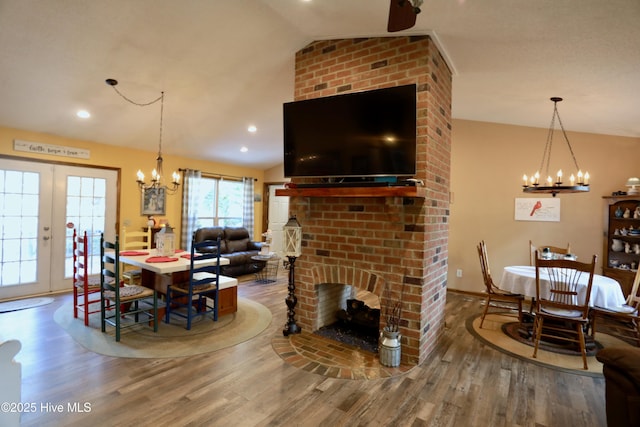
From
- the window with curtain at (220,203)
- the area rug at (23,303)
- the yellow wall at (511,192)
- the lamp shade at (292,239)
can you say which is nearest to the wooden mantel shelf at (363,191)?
the lamp shade at (292,239)

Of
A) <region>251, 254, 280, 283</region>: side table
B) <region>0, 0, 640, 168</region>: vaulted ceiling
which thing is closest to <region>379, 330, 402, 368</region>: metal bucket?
<region>0, 0, 640, 168</region>: vaulted ceiling

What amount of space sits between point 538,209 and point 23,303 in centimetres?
735

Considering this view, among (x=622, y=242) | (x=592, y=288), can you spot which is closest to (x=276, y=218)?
(x=592, y=288)

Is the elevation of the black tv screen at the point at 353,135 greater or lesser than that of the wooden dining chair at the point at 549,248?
greater

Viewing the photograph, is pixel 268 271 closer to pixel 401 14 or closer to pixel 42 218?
pixel 42 218

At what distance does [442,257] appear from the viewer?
3287 mm

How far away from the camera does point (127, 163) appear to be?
5.45 metres

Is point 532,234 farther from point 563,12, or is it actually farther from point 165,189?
point 165,189

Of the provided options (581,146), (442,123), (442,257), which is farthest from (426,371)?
(581,146)

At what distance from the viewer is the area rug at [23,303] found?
154 inches

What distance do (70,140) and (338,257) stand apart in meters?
4.55

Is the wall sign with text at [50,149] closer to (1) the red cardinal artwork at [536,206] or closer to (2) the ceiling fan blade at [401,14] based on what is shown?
(2) the ceiling fan blade at [401,14]

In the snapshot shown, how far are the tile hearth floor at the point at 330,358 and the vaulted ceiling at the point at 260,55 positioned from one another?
2.82m

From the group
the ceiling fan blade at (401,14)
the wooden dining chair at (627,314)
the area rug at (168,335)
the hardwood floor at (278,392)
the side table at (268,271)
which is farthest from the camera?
the side table at (268,271)
